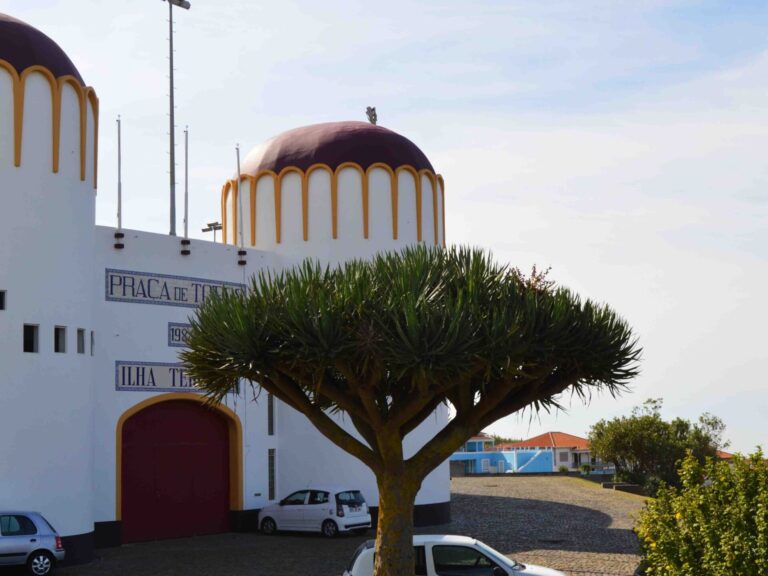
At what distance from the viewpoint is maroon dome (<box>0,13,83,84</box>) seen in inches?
987

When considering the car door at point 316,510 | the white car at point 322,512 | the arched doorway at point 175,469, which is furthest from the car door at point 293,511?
the arched doorway at point 175,469

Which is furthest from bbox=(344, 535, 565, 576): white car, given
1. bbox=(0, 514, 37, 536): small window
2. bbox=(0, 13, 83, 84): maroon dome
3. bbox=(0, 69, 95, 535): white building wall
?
bbox=(0, 13, 83, 84): maroon dome

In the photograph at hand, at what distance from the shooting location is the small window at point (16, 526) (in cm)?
2166

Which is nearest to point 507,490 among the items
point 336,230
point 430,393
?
point 336,230

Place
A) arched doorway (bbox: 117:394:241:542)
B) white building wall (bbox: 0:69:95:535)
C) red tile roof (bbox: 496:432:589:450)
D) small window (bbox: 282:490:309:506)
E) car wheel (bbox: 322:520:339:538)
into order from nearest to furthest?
white building wall (bbox: 0:69:95:535) → arched doorway (bbox: 117:394:241:542) → car wheel (bbox: 322:520:339:538) → small window (bbox: 282:490:309:506) → red tile roof (bbox: 496:432:589:450)

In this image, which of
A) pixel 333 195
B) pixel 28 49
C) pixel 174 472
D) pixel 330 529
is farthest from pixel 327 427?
pixel 333 195

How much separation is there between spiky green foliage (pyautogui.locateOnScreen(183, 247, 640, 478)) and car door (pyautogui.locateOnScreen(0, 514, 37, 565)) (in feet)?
18.9

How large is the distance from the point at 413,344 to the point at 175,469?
49.6 ft

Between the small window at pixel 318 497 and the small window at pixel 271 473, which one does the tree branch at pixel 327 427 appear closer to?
the small window at pixel 318 497

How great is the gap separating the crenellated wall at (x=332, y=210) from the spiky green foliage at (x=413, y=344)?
13.8 meters

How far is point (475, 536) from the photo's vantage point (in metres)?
28.9

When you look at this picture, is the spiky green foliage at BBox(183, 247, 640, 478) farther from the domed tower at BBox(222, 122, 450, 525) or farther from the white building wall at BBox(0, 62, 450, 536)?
the domed tower at BBox(222, 122, 450, 525)

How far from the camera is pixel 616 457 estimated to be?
50812 millimetres

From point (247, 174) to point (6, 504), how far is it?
14.4m
